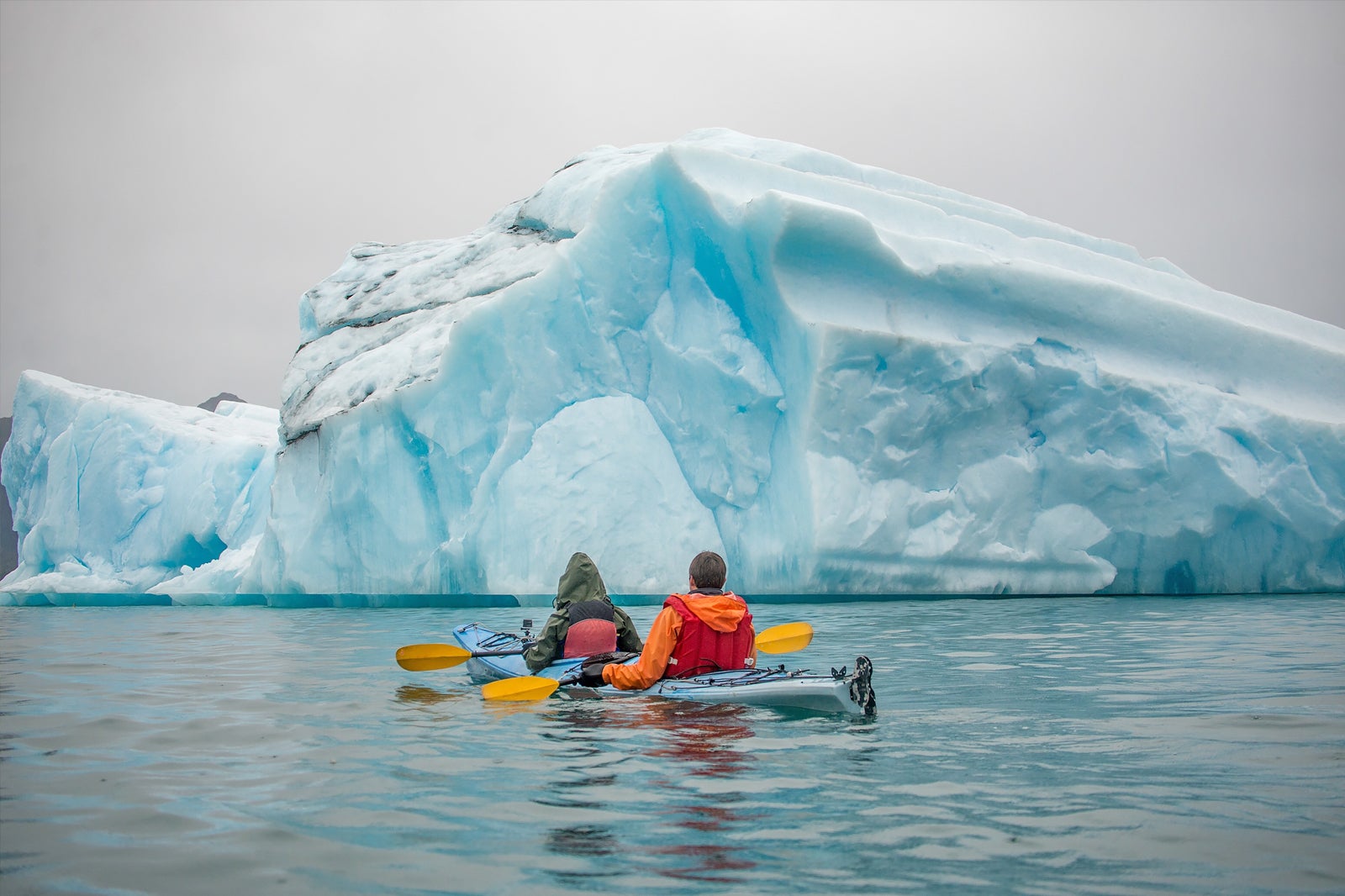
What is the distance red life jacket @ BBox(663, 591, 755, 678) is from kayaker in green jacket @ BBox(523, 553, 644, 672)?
2.34ft

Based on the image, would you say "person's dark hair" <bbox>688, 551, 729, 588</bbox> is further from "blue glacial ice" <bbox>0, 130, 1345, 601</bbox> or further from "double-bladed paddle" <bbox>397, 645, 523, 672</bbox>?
"blue glacial ice" <bbox>0, 130, 1345, 601</bbox>

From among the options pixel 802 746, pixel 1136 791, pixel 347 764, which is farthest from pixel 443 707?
pixel 1136 791

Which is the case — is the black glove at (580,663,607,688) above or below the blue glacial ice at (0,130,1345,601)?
below

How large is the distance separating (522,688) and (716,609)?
1125 mm

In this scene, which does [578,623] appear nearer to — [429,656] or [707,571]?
[707,571]

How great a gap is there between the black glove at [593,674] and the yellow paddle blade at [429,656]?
1402mm

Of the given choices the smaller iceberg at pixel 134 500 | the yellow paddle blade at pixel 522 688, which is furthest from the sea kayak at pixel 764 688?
the smaller iceberg at pixel 134 500

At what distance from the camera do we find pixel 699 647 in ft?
16.6

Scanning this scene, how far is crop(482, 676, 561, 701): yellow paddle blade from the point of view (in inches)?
208

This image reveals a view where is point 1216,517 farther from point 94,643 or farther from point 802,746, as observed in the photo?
point 94,643

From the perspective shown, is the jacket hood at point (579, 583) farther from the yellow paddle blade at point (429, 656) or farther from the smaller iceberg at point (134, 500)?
the smaller iceberg at point (134, 500)

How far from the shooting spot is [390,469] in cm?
1345

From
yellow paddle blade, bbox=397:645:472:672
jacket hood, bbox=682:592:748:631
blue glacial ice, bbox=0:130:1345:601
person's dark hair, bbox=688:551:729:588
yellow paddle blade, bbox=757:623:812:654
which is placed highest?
blue glacial ice, bbox=0:130:1345:601

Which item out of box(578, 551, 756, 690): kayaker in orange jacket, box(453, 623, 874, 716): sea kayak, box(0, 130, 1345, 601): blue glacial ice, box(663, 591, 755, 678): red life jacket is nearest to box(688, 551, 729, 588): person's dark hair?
box(578, 551, 756, 690): kayaker in orange jacket
